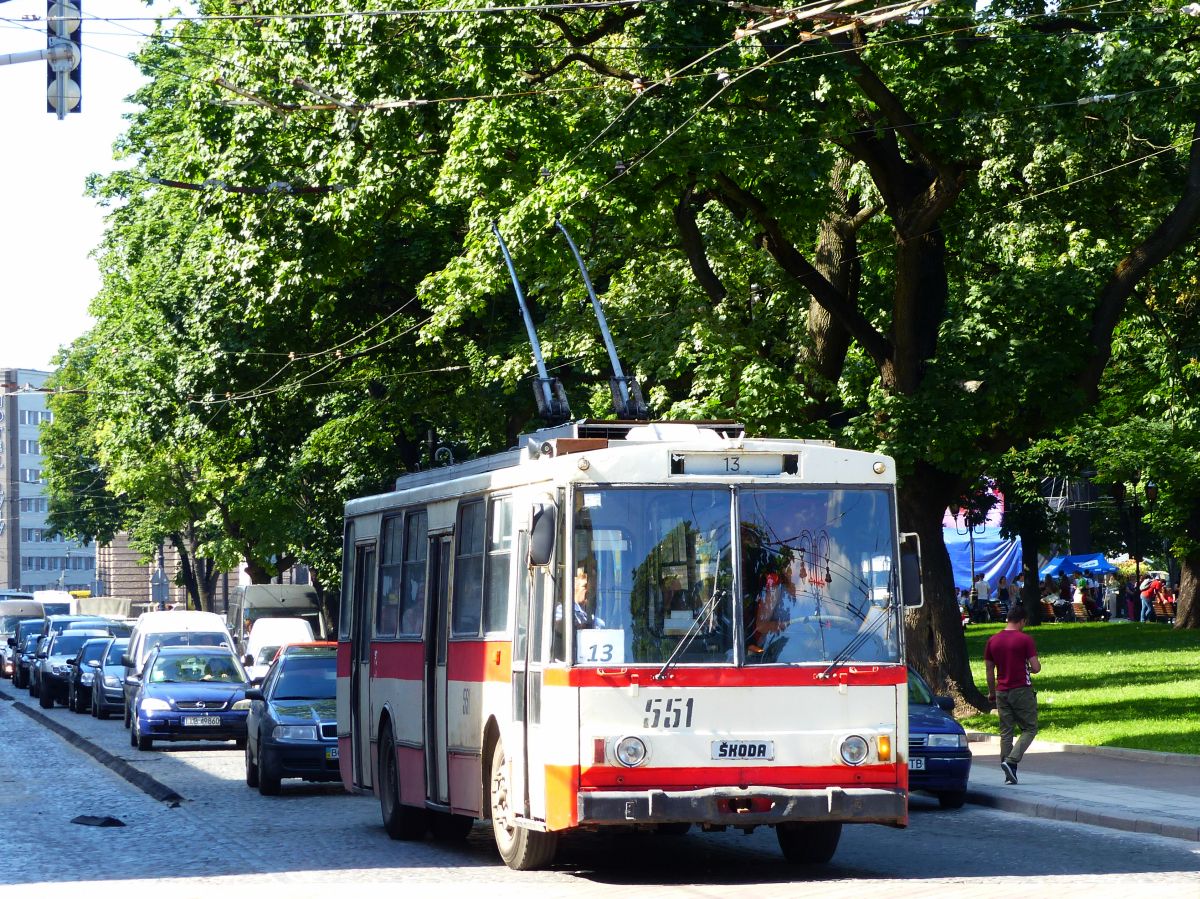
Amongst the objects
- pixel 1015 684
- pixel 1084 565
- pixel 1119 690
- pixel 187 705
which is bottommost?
pixel 1119 690

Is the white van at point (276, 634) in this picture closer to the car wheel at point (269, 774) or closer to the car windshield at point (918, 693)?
the car wheel at point (269, 774)

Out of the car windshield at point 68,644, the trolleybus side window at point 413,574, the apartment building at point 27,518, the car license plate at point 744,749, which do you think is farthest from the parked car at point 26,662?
the apartment building at point 27,518

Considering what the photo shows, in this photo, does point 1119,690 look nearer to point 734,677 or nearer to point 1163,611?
point 734,677

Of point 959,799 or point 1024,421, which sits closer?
point 959,799

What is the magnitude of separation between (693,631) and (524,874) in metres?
2.10

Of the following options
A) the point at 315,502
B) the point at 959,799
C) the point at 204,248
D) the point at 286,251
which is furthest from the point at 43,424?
the point at 959,799

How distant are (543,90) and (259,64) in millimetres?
6392

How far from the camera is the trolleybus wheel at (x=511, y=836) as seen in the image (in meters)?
12.8

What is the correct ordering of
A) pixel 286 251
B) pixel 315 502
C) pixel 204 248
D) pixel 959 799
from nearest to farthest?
pixel 959 799, pixel 286 251, pixel 204 248, pixel 315 502

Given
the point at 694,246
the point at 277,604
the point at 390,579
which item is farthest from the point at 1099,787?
the point at 277,604

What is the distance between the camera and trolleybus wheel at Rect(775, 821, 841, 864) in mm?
13016

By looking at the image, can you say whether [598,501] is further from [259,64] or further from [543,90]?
[259,64]

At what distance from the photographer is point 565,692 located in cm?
1204

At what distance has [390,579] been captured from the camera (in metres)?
16.4
